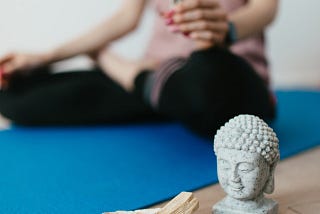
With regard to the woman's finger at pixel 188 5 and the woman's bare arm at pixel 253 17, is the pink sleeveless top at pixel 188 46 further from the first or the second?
the woman's finger at pixel 188 5

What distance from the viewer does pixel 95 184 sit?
1.13 meters

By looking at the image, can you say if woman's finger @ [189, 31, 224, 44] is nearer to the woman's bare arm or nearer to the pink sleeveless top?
the woman's bare arm

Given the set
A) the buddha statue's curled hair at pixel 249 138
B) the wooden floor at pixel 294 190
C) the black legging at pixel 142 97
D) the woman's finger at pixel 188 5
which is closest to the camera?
the buddha statue's curled hair at pixel 249 138

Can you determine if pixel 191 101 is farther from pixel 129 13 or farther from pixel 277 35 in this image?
pixel 277 35

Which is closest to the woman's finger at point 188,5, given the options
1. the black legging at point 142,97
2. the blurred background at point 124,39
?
the black legging at point 142,97

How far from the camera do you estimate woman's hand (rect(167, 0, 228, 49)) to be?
112 cm

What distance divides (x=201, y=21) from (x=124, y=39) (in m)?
1.36

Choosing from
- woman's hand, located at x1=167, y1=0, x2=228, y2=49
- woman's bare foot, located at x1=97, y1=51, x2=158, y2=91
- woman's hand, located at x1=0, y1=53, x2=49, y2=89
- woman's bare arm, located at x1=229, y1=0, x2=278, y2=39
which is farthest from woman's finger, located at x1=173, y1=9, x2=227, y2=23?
woman's hand, located at x1=0, y1=53, x2=49, y2=89

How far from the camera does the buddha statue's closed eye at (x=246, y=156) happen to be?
84 centimetres

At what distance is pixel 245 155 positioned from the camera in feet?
2.75

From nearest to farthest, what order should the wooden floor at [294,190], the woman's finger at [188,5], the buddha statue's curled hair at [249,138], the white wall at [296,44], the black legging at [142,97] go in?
1. the buddha statue's curled hair at [249,138]
2. the wooden floor at [294,190]
3. the woman's finger at [188,5]
4. the black legging at [142,97]
5. the white wall at [296,44]

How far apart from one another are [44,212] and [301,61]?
1968 millimetres

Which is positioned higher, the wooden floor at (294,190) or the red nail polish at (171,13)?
the red nail polish at (171,13)

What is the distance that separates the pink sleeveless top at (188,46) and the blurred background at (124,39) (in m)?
0.66
